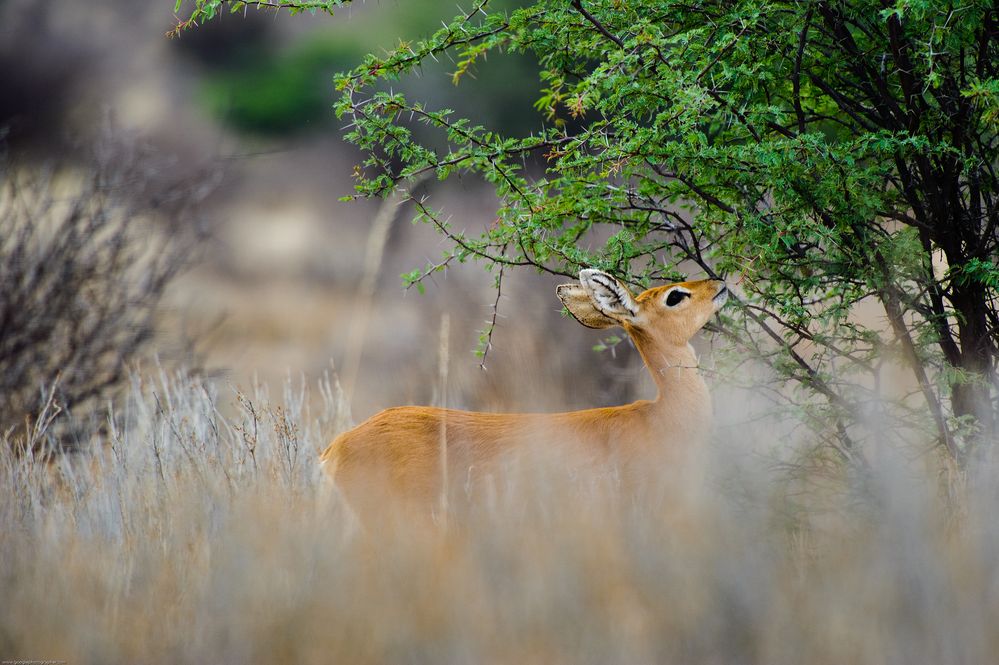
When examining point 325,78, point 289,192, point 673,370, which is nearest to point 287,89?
point 325,78

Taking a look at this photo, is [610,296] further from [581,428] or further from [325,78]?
[325,78]

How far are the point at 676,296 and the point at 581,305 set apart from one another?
0.43m

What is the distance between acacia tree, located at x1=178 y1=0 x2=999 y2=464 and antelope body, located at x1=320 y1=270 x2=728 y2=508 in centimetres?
28

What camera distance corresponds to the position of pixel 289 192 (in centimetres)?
1750

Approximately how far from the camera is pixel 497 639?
2.95 m

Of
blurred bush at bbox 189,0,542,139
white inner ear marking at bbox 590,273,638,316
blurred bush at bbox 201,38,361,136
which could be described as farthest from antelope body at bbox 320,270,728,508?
blurred bush at bbox 201,38,361,136

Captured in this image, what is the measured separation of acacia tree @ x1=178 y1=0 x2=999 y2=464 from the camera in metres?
4.65

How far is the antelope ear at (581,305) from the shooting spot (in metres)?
4.85

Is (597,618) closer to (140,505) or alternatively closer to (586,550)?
(586,550)

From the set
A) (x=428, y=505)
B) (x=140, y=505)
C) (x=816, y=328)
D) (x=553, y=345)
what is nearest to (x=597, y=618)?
(x=428, y=505)

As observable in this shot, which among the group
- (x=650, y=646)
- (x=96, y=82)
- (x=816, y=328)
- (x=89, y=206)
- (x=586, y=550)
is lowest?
(x=650, y=646)

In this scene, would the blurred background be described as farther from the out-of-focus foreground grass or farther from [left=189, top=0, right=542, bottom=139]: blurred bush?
the out-of-focus foreground grass

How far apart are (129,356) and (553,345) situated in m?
3.47

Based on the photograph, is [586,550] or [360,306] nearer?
[586,550]
